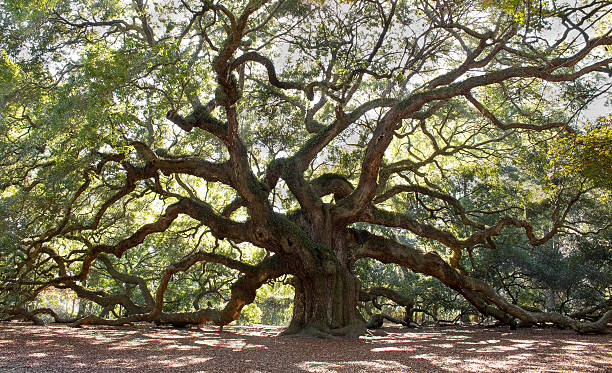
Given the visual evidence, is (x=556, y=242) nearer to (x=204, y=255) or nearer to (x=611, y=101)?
(x=611, y=101)

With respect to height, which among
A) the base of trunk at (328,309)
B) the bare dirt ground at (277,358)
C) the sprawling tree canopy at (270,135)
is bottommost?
the bare dirt ground at (277,358)

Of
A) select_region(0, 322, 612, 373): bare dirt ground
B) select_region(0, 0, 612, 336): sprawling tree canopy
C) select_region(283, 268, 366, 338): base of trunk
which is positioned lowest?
select_region(0, 322, 612, 373): bare dirt ground

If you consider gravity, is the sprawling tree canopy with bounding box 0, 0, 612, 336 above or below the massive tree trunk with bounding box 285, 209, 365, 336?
above

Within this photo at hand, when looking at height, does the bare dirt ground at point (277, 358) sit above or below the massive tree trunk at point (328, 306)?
below

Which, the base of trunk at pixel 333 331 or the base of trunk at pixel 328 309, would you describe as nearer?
the base of trunk at pixel 333 331

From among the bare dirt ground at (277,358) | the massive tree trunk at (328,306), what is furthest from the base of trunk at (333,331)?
the bare dirt ground at (277,358)

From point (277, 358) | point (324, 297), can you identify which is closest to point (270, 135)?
point (324, 297)

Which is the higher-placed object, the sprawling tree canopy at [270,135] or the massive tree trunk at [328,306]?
the sprawling tree canopy at [270,135]

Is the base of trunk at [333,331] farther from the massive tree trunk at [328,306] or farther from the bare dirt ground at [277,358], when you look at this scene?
the bare dirt ground at [277,358]

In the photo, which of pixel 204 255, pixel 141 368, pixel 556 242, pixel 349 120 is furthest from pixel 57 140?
pixel 556 242

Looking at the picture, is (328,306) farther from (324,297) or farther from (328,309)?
(324,297)

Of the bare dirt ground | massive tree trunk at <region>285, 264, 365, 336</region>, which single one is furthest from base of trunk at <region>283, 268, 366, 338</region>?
the bare dirt ground

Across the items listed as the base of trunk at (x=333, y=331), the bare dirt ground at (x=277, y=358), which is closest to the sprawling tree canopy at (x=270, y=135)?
the base of trunk at (x=333, y=331)

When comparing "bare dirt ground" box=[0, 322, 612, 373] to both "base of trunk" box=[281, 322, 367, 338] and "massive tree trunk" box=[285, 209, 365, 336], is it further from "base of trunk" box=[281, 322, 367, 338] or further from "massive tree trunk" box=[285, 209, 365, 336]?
"massive tree trunk" box=[285, 209, 365, 336]
